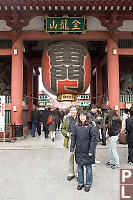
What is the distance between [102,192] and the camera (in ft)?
10.0

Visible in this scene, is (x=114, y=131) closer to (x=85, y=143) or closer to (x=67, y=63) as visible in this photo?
(x=85, y=143)

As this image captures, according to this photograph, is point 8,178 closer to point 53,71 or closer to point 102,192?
point 102,192

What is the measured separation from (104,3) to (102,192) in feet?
23.6

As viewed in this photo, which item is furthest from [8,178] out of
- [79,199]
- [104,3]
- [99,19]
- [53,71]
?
[99,19]

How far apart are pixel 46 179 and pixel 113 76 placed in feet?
21.5

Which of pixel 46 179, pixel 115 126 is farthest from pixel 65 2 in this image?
pixel 46 179

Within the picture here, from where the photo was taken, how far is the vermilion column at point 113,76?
28.3 ft

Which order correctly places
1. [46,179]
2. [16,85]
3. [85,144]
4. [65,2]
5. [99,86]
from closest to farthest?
[85,144] → [46,179] → [65,2] → [16,85] → [99,86]

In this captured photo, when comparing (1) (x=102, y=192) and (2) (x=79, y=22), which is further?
(2) (x=79, y=22)

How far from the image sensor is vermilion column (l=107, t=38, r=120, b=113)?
28.3 ft

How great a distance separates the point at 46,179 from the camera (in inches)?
141

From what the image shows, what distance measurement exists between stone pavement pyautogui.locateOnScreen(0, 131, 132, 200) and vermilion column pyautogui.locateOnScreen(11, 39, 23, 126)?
293 centimetres

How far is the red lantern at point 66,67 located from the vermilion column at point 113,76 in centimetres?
122

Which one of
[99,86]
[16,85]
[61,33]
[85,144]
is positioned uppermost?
[61,33]
